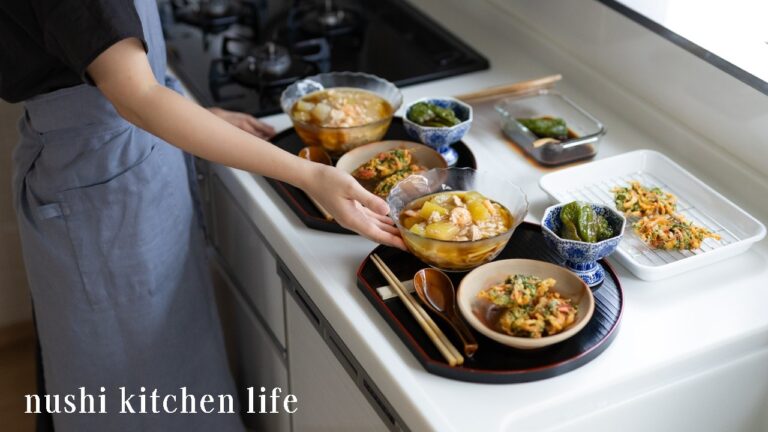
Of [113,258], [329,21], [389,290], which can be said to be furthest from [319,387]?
[329,21]

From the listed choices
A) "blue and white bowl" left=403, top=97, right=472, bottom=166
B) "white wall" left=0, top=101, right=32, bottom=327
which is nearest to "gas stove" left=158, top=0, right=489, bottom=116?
"blue and white bowl" left=403, top=97, right=472, bottom=166

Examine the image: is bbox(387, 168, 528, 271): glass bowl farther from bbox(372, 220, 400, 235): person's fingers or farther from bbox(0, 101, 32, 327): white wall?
bbox(0, 101, 32, 327): white wall

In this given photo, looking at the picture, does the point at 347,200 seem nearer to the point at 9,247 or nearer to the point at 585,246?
the point at 585,246

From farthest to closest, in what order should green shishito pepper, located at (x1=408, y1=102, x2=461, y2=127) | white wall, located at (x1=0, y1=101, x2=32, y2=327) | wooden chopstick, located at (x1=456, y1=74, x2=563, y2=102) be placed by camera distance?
white wall, located at (x1=0, y1=101, x2=32, y2=327) < wooden chopstick, located at (x1=456, y1=74, x2=563, y2=102) < green shishito pepper, located at (x1=408, y1=102, x2=461, y2=127)

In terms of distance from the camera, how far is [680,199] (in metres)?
1.44

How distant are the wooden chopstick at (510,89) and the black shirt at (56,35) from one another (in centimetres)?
70

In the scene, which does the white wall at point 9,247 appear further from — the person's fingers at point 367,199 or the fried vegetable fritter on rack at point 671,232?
the fried vegetable fritter on rack at point 671,232

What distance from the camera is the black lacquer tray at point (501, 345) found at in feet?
3.59

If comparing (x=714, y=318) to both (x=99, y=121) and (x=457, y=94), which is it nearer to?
(x=457, y=94)

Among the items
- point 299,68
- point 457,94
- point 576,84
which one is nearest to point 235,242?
point 299,68

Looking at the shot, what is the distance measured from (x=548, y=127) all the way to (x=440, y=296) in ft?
1.61

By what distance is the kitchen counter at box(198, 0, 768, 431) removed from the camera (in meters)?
1.08

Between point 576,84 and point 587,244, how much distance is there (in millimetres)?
663

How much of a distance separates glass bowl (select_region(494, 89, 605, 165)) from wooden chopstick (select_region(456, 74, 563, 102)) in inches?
0.5
